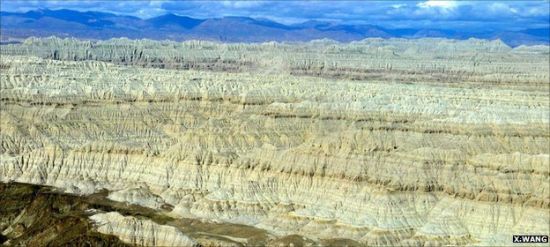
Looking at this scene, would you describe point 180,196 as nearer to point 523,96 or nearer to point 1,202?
point 1,202

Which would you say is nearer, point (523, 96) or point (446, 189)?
point (446, 189)

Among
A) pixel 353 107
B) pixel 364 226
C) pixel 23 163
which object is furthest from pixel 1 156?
pixel 364 226

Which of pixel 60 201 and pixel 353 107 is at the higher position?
pixel 353 107

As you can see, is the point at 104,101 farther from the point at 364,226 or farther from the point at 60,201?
the point at 364,226

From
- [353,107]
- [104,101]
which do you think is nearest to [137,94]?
[104,101]

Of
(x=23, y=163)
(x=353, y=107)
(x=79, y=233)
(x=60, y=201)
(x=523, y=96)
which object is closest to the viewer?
(x=79, y=233)

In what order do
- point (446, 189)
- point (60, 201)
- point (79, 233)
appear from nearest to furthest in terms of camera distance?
point (79, 233) → point (446, 189) → point (60, 201)
